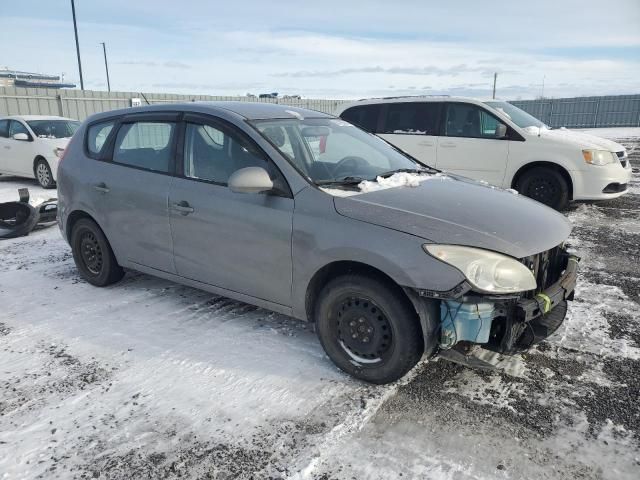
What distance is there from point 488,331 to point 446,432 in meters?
0.59

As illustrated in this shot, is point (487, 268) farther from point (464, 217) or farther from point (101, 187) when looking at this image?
point (101, 187)

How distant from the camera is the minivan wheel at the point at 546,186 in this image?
750 centimetres

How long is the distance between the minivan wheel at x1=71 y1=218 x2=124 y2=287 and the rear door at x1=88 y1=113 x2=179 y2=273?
167mm

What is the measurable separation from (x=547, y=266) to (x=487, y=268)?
64 centimetres

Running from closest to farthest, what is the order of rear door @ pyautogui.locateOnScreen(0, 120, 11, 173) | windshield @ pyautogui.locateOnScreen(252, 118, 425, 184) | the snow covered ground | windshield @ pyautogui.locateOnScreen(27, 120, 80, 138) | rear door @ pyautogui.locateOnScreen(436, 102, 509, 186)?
the snow covered ground < windshield @ pyautogui.locateOnScreen(252, 118, 425, 184) < rear door @ pyautogui.locateOnScreen(436, 102, 509, 186) < windshield @ pyautogui.locateOnScreen(27, 120, 80, 138) < rear door @ pyautogui.locateOnScreen(0, 120, 11, 173)

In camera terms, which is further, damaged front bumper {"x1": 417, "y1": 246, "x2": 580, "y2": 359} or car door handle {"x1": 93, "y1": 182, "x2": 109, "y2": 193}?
car door handle {"x1": 93, "y1": 182, "x2": 109, "y2": 193}

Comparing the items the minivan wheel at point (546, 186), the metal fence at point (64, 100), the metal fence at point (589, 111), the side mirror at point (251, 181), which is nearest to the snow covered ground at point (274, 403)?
the side mirror at point (251, 181)

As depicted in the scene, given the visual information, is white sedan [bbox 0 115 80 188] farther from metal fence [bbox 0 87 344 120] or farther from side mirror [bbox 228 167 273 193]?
side mirror [bbox 228 167 273 193]

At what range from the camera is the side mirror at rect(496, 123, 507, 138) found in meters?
7.82

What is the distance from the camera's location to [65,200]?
16.1 ft

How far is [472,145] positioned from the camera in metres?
8.16

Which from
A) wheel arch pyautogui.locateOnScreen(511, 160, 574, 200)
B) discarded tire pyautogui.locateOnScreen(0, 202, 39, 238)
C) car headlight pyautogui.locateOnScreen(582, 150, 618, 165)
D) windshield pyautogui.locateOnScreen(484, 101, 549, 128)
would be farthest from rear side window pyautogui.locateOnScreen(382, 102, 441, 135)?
discarded tire pyautogui.locateOnScreen(0, 202, 39, 238)

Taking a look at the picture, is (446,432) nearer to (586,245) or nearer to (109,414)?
(109,414)

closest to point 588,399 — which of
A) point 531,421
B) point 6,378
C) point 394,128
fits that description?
point 531,421
